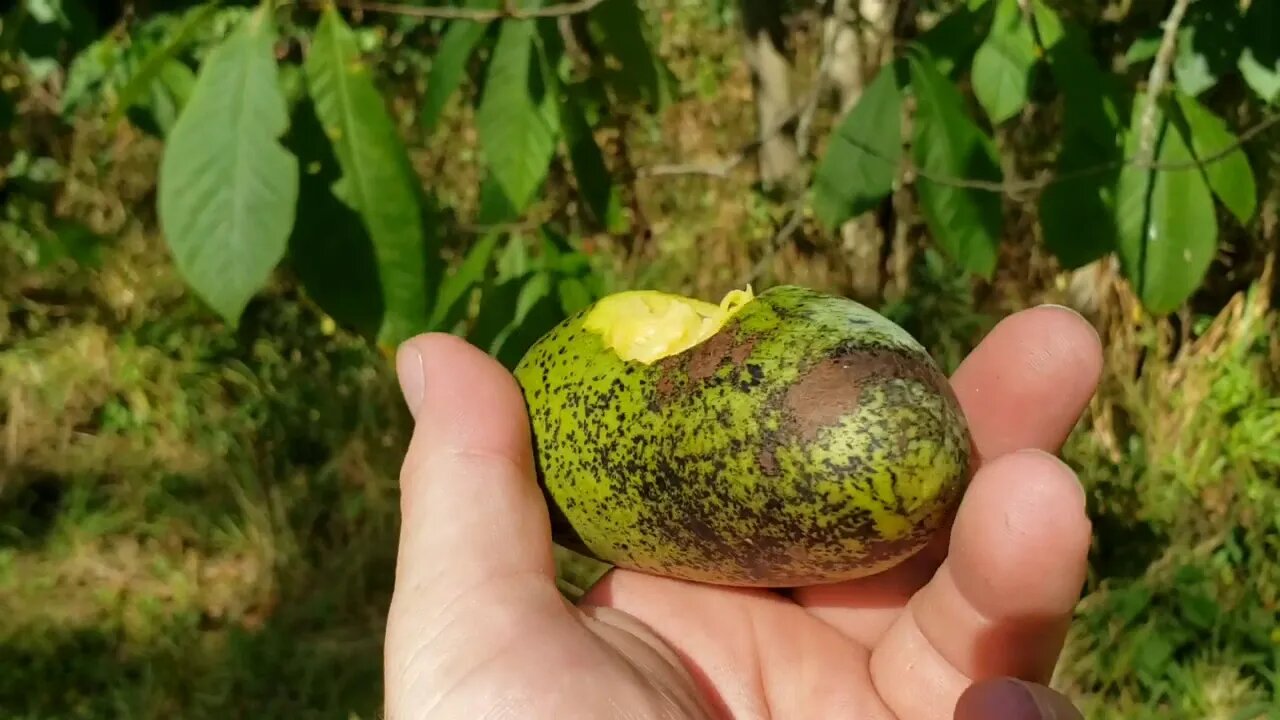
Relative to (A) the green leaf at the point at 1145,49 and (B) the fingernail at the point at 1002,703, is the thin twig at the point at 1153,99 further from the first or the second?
(B) the fingernail at the point at 1002,703

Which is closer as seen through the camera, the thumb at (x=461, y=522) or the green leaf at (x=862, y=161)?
the thumb at (x=461, y=522)

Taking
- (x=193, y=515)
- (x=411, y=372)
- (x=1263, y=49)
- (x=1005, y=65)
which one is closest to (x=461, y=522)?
(x=411, y=372)

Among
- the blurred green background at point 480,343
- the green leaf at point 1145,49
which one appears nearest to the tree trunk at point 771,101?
the blurred green background at point 480,343

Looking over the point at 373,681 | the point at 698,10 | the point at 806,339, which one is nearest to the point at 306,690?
the point at 373,681

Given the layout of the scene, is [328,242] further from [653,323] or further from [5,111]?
[5,111]

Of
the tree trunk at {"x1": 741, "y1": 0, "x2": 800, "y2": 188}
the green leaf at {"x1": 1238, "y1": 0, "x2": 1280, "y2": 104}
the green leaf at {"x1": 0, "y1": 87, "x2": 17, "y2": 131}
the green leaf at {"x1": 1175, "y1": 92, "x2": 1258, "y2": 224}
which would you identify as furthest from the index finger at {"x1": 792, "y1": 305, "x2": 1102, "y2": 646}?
the green leaf at {"x1": 0, "y1": 87, "x2": 17, "y2": 131}

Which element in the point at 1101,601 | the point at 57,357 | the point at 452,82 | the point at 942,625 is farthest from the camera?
the point at 57,357

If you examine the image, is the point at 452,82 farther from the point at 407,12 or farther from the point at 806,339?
the point at 806,339
